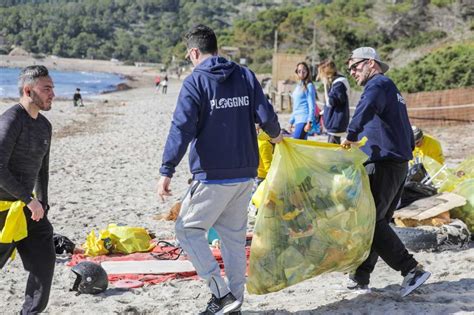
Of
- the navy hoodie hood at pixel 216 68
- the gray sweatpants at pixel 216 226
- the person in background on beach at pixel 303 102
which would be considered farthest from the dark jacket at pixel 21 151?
the person in background on beach at pixel 303 102

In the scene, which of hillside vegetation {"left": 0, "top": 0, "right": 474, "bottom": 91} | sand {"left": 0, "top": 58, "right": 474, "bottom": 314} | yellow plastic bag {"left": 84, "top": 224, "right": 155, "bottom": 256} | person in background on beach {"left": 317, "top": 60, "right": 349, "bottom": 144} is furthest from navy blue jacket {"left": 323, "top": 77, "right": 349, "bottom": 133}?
hillside vegetation {"left": 0, "top": 0, "right": 474, "bottom": 91}

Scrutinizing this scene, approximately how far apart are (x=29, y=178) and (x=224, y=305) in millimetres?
1367

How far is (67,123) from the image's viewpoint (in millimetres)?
21031

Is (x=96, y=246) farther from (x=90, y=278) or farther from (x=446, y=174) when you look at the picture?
(x=446, y=174)

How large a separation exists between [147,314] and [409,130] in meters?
2.14

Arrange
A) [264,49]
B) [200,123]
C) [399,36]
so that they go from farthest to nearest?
[264,49] → [399,36] → [200,123]

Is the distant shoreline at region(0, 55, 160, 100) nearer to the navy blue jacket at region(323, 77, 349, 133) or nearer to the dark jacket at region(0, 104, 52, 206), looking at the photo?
the navy blue jacket at region(323, 77, 349, 133)

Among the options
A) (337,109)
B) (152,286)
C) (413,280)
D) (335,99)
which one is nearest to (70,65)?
(337,109)

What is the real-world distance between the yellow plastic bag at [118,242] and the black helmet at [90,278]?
94cm

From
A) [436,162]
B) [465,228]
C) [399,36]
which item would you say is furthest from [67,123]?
[399,36]

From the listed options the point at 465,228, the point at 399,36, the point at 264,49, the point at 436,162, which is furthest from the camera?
the point at 264,49

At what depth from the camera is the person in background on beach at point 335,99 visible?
279 inches

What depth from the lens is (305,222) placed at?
3.87m

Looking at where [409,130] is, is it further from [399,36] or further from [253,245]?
[399,36]
